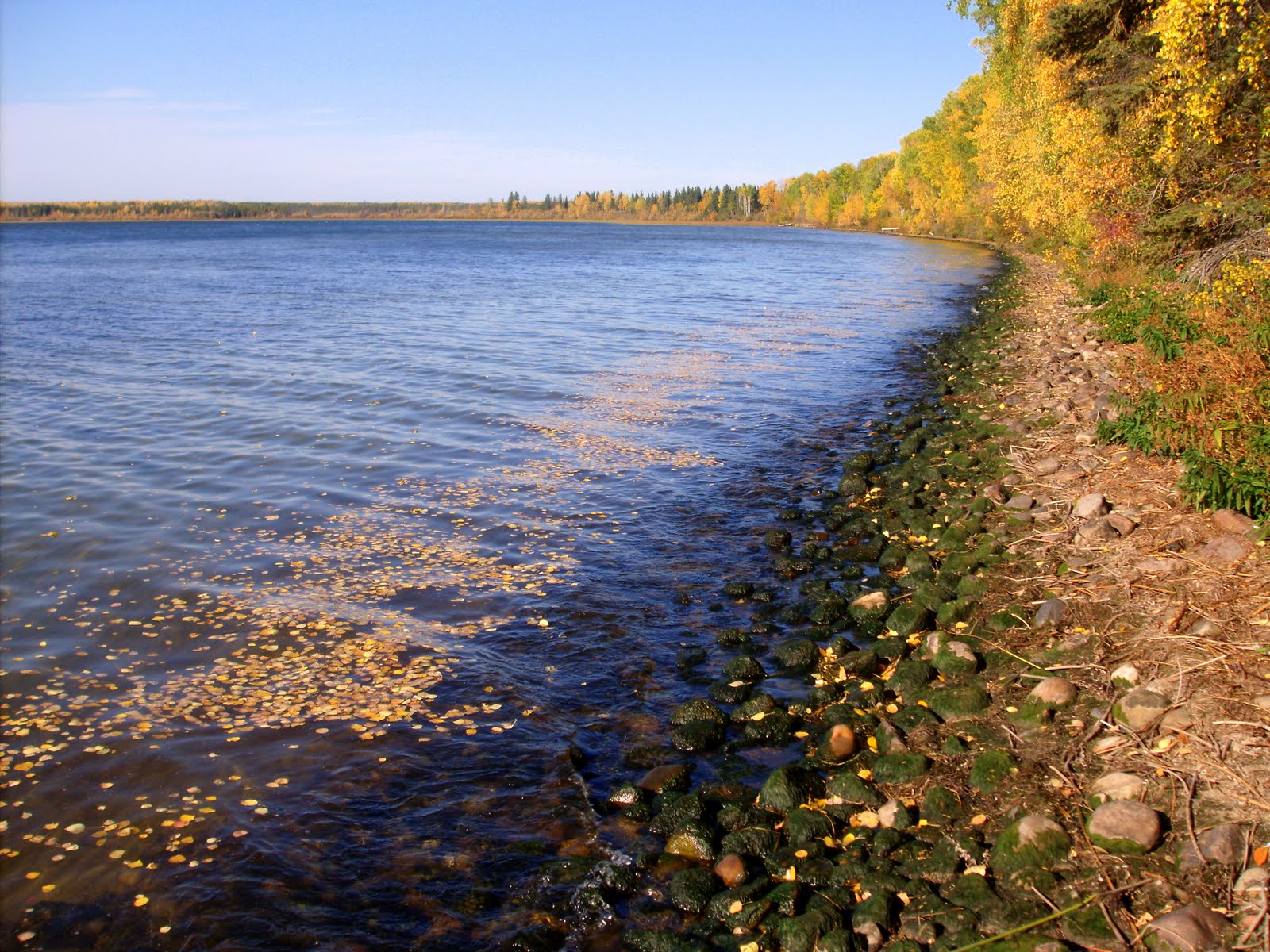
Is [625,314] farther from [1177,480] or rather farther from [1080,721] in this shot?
[1080,721]

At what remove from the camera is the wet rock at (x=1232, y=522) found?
790 cm

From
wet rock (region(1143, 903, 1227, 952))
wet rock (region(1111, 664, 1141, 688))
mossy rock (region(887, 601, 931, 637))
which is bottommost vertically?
mossy rock (region(887, 601, 931, 637))

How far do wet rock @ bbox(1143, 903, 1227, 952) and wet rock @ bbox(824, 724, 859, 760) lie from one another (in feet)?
8.70

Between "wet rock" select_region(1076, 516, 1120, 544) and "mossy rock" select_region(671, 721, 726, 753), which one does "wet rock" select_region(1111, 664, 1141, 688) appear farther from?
"mossy rock" select_region(671, 721, 726, 753)

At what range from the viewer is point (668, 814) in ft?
21.3

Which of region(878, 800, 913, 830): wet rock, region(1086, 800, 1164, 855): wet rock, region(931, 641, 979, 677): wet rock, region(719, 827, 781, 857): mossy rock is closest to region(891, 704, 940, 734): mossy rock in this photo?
region(931, 641, 979, 677): wet rock

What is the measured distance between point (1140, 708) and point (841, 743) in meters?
2.19

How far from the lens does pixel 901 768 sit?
6.58 m

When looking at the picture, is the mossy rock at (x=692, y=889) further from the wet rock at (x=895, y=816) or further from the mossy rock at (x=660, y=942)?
the wet rock at (x=895, y=816)

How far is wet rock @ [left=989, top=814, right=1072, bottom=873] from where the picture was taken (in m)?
5.23

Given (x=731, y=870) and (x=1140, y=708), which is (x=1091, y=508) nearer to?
(x=1140, y=708)

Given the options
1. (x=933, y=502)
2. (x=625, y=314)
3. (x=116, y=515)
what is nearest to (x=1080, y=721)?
(x=933, y=502)

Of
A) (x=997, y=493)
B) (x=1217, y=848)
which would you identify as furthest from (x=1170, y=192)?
(x=1217, y=848)

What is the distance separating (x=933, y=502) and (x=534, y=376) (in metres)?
14.1
